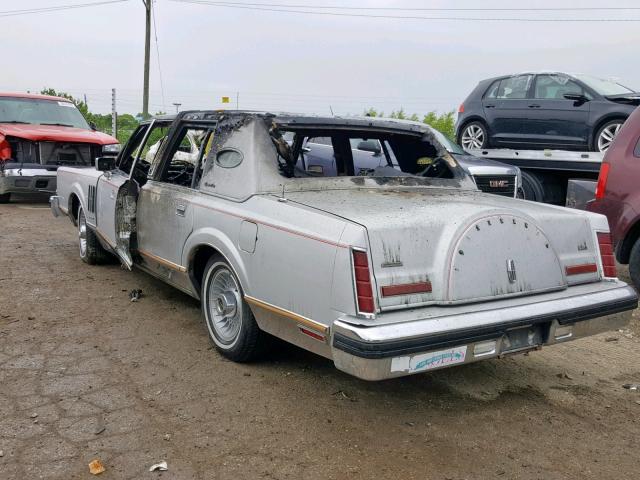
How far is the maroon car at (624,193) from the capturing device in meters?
6.05

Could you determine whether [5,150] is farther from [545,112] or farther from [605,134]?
[605,134]

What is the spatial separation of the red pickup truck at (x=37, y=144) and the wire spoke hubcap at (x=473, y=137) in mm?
6080

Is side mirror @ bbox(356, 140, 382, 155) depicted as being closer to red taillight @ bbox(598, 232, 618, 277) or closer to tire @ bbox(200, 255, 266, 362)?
tire @ bbox(200, 255, 266, 362)

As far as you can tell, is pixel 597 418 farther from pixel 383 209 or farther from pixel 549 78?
pixel 549 78

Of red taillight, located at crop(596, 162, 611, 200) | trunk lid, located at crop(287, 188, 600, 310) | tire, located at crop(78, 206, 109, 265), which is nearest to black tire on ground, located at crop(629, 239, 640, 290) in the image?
red taillight, located at crop(596, 162, 611, 200)

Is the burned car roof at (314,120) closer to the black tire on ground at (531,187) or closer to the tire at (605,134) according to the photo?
the black tire on ground at (531,187)

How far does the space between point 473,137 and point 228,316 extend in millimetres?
7770

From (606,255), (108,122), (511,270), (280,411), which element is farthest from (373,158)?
(108,122)

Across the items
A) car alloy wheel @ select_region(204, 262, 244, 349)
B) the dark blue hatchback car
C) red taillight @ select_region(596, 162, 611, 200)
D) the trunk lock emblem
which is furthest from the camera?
the dark blue hatchback car

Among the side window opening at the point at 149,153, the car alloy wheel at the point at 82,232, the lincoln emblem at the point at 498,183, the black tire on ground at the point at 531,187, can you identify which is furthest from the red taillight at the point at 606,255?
the black tire on ground at the point at 531,187

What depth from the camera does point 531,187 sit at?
9.49 metres

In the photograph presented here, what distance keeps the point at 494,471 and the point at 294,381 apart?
1.40 metres

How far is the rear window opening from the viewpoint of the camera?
15.5ft

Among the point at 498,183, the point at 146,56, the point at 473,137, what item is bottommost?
the point at 498,183
